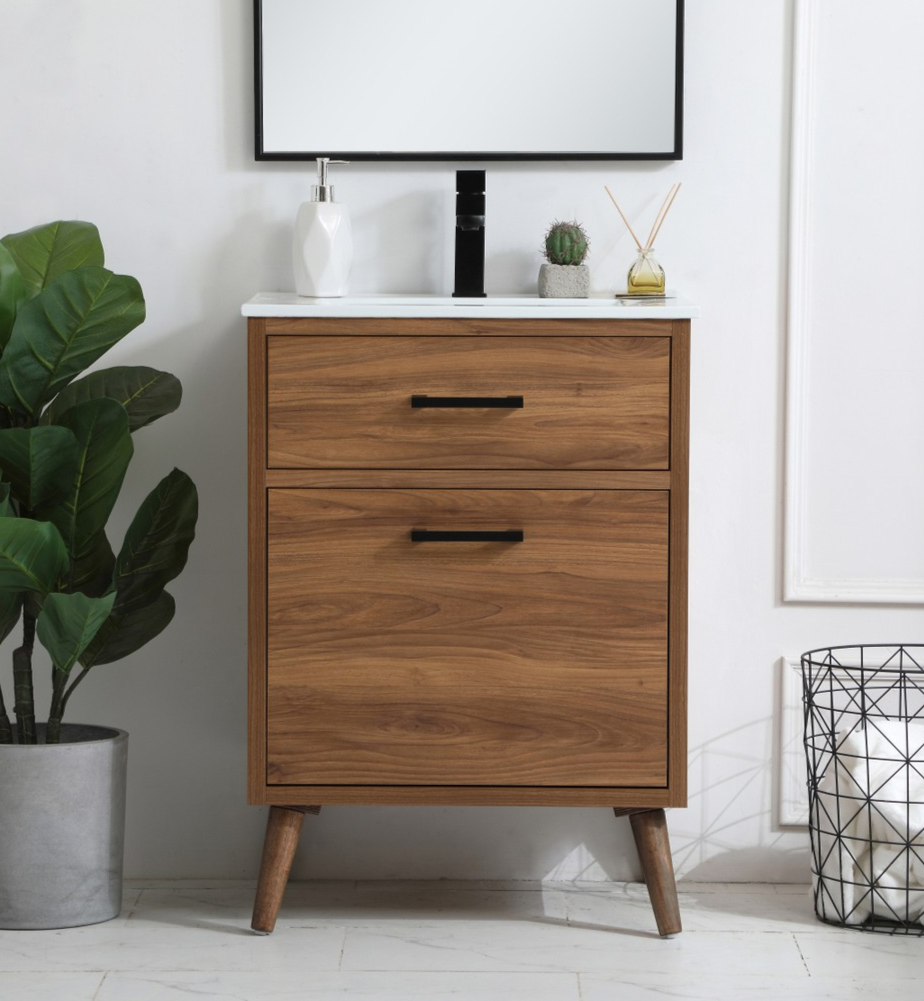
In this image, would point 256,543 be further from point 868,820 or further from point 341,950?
point 868,820

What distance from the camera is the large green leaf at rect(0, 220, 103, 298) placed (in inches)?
73.5

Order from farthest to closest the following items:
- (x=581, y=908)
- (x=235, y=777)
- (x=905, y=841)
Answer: (x=235, y=777)
(x=581, y=908)
(x=905, y=841)

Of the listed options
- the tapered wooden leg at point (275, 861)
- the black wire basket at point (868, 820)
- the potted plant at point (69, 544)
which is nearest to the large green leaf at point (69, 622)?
the potted plant at point (69, 544)

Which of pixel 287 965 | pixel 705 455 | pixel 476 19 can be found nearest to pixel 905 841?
pixel 705 455

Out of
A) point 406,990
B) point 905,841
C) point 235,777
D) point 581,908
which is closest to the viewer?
point 406,990

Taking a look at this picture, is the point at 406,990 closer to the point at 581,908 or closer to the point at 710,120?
the point at 581,908

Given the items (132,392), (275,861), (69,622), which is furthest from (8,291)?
(275,861)

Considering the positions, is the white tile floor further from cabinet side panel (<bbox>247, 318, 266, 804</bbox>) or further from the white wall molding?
the white wall molding

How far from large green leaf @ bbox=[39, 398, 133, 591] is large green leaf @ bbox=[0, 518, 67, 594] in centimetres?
8

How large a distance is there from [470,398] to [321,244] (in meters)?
0.39

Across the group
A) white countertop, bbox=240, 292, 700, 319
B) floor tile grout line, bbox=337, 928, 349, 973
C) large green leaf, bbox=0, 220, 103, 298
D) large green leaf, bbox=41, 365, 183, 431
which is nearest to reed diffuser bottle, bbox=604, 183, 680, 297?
white countertop, bbox=240, 292, 700, 319

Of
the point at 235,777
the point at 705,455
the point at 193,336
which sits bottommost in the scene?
the point at 235,777

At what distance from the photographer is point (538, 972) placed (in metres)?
1.74

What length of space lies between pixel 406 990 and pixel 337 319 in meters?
0.93
